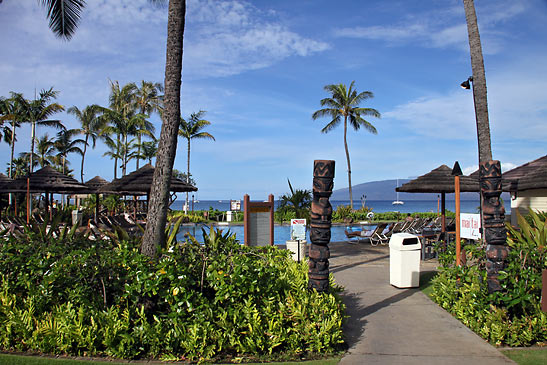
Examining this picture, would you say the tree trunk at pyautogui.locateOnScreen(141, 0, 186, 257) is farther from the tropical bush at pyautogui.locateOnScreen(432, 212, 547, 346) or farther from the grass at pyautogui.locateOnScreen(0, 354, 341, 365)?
the tropical bush at pyautogui.locateOnScreen(432, 212, 547, 346)

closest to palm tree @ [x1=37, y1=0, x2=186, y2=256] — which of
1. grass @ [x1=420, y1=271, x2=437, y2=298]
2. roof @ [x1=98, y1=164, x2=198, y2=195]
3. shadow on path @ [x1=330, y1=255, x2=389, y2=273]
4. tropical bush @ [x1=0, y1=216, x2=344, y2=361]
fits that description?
tropical bush @ [x1=0, y1=216, x2=344, y2=361]

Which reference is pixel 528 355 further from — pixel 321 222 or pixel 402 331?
pixel 321 222

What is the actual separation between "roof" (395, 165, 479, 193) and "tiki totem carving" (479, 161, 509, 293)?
19.4ft

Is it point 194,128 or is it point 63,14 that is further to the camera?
point 194,128

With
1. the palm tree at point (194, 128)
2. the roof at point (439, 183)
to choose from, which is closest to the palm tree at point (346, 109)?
the palm tree at point (194, 128)

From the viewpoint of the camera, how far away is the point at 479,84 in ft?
24.4

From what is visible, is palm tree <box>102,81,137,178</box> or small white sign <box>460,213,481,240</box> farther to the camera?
palm tree <box>102,81,137,178</box>

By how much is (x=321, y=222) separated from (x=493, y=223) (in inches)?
88.9

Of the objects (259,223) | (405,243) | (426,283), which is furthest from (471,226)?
(259,223)

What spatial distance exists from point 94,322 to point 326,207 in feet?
9.74

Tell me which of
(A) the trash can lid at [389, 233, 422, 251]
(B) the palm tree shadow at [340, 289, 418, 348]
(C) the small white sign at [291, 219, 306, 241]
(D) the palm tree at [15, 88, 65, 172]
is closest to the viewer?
(B) the palm tree shadow at [340, 289, 418, 348]

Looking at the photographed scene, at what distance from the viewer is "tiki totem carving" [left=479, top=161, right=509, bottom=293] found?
17.2 feet

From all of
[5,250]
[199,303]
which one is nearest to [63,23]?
[5,250]

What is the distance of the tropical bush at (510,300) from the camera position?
487cm
